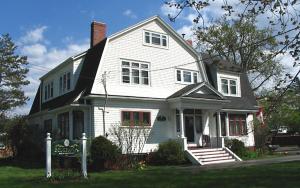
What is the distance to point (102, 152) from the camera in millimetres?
22656

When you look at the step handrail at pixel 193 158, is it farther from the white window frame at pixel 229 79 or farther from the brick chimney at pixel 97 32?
the brick chimney at pixel 97 32

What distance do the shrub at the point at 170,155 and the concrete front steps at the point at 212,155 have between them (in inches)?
26.6

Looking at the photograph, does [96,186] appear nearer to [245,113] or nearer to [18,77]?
[245,113]

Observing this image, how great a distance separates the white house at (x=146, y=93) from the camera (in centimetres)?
2581

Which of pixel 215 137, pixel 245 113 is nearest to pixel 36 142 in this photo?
pixel 215 137

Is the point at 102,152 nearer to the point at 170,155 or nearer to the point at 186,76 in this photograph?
the point at 170,155

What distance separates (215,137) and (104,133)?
27.5 ft

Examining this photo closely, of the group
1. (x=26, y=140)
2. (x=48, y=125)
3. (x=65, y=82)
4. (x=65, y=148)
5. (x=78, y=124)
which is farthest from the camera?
(x=48, y=125)

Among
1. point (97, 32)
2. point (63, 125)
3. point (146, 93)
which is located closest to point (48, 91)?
point (63, 125)

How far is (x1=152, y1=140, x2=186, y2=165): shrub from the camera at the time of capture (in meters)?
25.6

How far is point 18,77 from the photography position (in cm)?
4662

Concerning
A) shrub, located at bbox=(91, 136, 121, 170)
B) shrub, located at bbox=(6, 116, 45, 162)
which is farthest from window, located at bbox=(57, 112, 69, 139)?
shrub, located at bbox=(91, 136, 121, 170)

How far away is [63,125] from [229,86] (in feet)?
41.9

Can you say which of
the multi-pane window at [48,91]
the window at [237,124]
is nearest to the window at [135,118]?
the window at [237,124]
